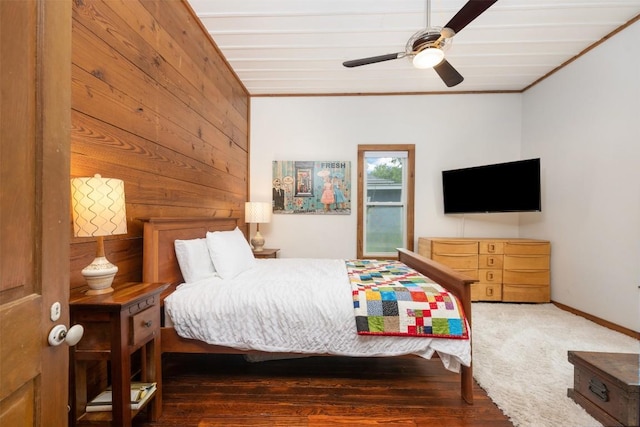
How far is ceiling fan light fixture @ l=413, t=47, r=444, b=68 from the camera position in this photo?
81.6 inches

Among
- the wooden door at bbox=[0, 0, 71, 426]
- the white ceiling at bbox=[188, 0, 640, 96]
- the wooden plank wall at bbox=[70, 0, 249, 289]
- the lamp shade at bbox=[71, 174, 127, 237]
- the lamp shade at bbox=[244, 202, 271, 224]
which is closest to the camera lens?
the wooden door at bbox=[0, 0, 71, 426]

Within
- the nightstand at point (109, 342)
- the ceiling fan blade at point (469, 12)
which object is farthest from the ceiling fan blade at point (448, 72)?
the nightstand at point (109, 342)

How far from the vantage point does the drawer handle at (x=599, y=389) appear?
3.47 feet

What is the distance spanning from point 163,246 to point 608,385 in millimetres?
2402

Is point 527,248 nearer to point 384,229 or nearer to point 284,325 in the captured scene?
point 384,229

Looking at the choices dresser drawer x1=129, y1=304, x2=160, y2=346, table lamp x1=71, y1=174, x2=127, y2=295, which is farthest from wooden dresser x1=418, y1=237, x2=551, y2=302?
table lamp x1=71, y1=174, x2=127, y2=295

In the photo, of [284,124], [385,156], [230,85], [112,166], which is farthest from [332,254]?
[112,166]

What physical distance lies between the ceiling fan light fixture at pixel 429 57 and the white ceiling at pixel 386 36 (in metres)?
0.68

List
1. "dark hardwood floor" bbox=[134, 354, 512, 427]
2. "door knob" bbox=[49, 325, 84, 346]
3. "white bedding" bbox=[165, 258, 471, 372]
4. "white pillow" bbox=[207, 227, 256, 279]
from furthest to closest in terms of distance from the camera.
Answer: "white pillow" bbox=[207, 227, 256, 279]
"white bedding" bbox=[165, 258, 471, 372]
"dark hardwood floor" bbox=[134, 354, 512, 427]
"door knob" bbox=[49, 325, 84, 346]

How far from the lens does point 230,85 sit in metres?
3.46

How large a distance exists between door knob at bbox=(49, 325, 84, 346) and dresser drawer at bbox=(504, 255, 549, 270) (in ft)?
13.6

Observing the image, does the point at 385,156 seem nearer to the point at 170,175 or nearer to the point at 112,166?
the point at 170,175

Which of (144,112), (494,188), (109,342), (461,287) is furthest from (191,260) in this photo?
(494,188)

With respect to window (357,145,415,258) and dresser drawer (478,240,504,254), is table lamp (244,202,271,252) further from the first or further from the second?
dresser drawer (478,240,504,254)
